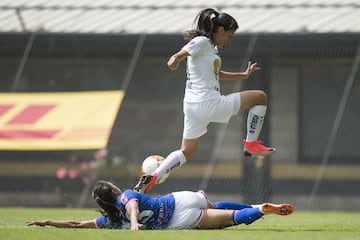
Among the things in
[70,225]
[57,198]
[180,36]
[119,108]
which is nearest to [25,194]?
[57,198]

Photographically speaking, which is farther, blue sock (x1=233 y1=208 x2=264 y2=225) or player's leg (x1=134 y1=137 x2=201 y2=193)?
player's leg (x1=134 y1=137 x2=201 y2=193)

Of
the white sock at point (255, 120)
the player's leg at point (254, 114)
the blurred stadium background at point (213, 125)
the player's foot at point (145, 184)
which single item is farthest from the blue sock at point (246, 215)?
the blurred stadium background at point (213, 125)

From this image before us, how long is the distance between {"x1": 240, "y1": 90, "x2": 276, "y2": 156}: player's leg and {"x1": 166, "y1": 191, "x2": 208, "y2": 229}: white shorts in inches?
56.3

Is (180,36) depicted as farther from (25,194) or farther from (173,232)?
(173,232)

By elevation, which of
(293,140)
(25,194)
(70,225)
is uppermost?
(70,225)

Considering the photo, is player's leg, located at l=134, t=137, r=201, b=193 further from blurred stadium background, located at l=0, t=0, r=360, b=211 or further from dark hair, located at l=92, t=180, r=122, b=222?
blurred stadium background, located at l=0, t=0, r=360, b=211

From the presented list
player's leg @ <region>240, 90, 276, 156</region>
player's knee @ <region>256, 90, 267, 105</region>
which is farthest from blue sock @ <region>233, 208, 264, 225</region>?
player's knee @ <region>256, 90, 267, 105</region>

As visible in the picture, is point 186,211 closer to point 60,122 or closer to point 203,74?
point 203,74

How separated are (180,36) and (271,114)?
8.03 feet

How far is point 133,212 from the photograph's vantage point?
827cm

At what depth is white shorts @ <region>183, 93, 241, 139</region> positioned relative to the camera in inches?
384

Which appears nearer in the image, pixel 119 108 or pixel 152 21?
pixel 119 108

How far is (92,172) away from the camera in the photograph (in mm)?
18266

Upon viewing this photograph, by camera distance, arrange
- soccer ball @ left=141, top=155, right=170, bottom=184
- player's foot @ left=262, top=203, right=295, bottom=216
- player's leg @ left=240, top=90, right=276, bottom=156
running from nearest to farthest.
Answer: player's foot @ left=262, top=203, right=295, bottom=216 → soccer ball @ left=141, top=155, right=170, bottom=184 → player's leg @ left=240, top=90, right=276, bottom=156
